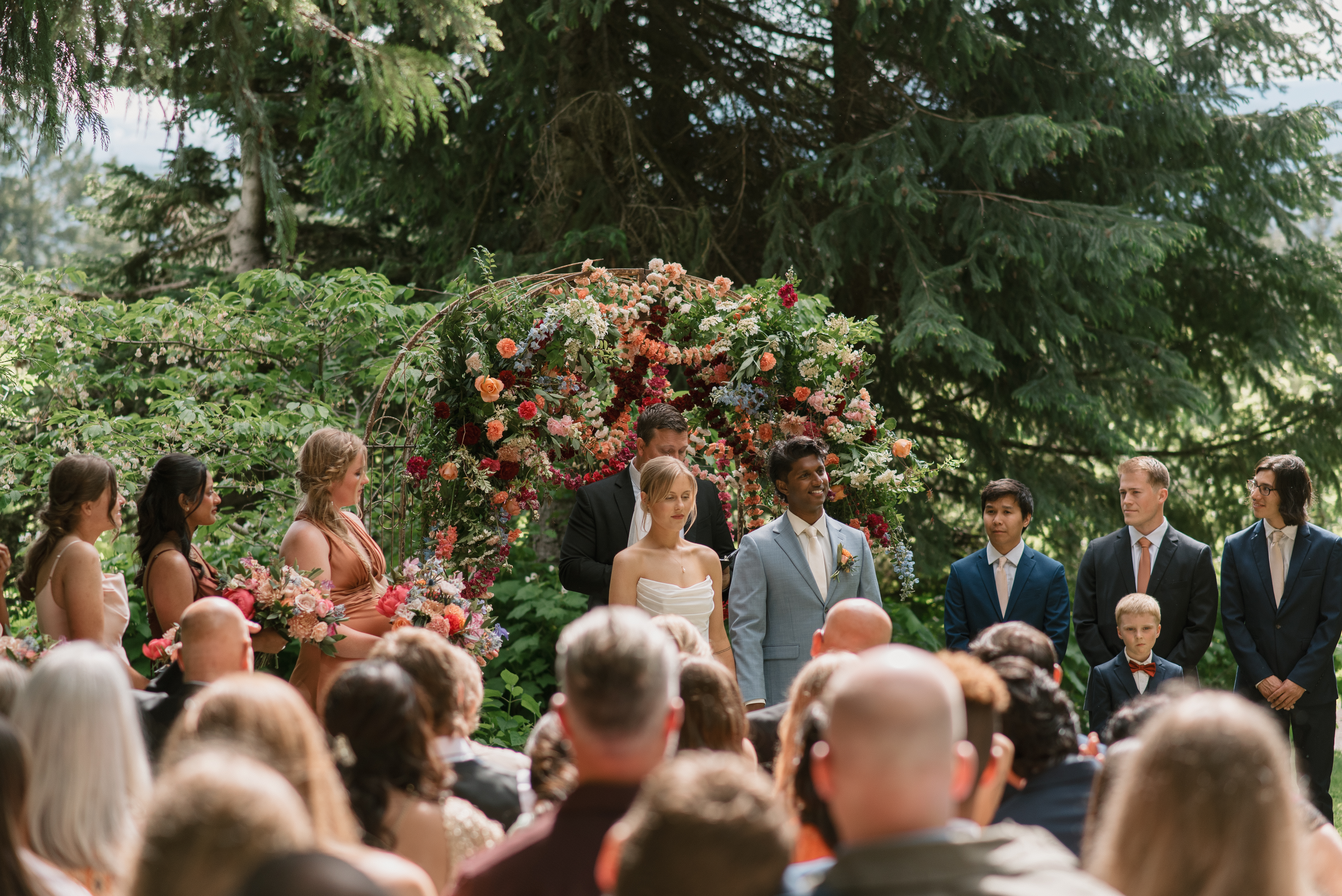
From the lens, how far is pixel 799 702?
2.82 metres

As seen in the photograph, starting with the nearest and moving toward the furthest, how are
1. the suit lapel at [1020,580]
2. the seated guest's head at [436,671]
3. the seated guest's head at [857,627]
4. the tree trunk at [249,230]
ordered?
1. the seated guest's head at [436,671]
2. the seated guest's head at [857,627]
3. the suit lapel at [1020,580]
4. the tree trunk at [249,230]

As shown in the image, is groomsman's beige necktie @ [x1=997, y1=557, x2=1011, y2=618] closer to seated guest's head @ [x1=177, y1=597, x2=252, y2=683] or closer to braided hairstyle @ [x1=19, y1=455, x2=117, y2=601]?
seated guest's head @ [x1=177, y1=597, x2=252, y2=683]

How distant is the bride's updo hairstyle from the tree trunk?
22.3ft

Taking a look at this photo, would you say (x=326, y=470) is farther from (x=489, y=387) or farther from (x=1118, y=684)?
(x=1118, y=684)

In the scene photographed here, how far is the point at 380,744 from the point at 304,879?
970 millimetres

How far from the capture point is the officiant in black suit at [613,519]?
566cm

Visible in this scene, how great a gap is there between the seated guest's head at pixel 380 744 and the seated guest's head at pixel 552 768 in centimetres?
31

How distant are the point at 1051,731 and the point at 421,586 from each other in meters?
3.14

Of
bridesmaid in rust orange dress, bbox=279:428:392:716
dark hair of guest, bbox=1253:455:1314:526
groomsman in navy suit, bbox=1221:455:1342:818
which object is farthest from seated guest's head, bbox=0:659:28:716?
dark hair of guest, bbox=1253:455:1314:526

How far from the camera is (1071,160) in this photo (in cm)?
997

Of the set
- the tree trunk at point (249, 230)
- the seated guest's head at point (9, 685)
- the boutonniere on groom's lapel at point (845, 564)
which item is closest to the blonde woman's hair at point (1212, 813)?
the seated guest's head at point (9, 685)

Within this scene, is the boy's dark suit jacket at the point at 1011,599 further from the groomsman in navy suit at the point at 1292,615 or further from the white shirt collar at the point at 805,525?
the groomsman in navy suit at the point at 1292,615

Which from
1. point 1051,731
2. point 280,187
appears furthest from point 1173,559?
point 280,187

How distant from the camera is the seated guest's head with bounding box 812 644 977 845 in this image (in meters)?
1.71
